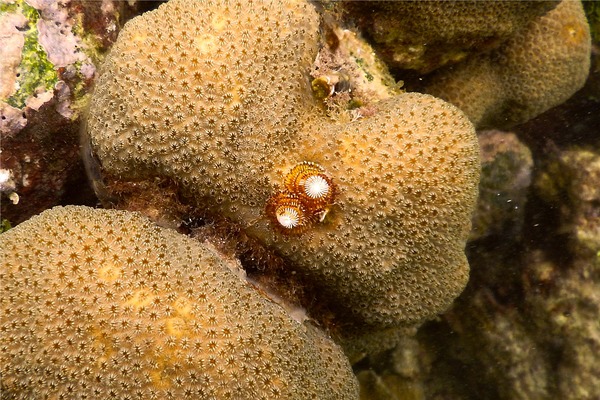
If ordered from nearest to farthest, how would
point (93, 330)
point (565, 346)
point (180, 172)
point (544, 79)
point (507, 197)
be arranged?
point (93, 330), point (180, 172), point (544, 79), point (565, 346), point (507, 197)

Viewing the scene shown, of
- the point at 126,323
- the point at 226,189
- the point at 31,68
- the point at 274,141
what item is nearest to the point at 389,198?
the point at 274,141

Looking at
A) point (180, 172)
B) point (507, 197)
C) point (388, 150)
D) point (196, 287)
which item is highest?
point (180, 172)

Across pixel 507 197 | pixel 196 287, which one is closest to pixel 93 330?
pixel 196 287

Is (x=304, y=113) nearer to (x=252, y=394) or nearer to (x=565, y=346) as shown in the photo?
(x=252, y=394)

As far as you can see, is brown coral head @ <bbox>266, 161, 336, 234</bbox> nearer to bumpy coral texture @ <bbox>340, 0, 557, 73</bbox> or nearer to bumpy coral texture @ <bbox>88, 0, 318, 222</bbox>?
bumpy coral texture @ <bbox>88, 0, 318, 222</bbox>

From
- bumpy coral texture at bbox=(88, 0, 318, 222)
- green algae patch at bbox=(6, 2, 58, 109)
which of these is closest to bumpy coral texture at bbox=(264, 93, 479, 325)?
bumpy coral texture at bbox=(88, 0, 318, 222)

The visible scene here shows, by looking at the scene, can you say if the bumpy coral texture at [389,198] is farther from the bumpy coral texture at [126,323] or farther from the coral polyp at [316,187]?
the bumpy coral texture at [126,323]
